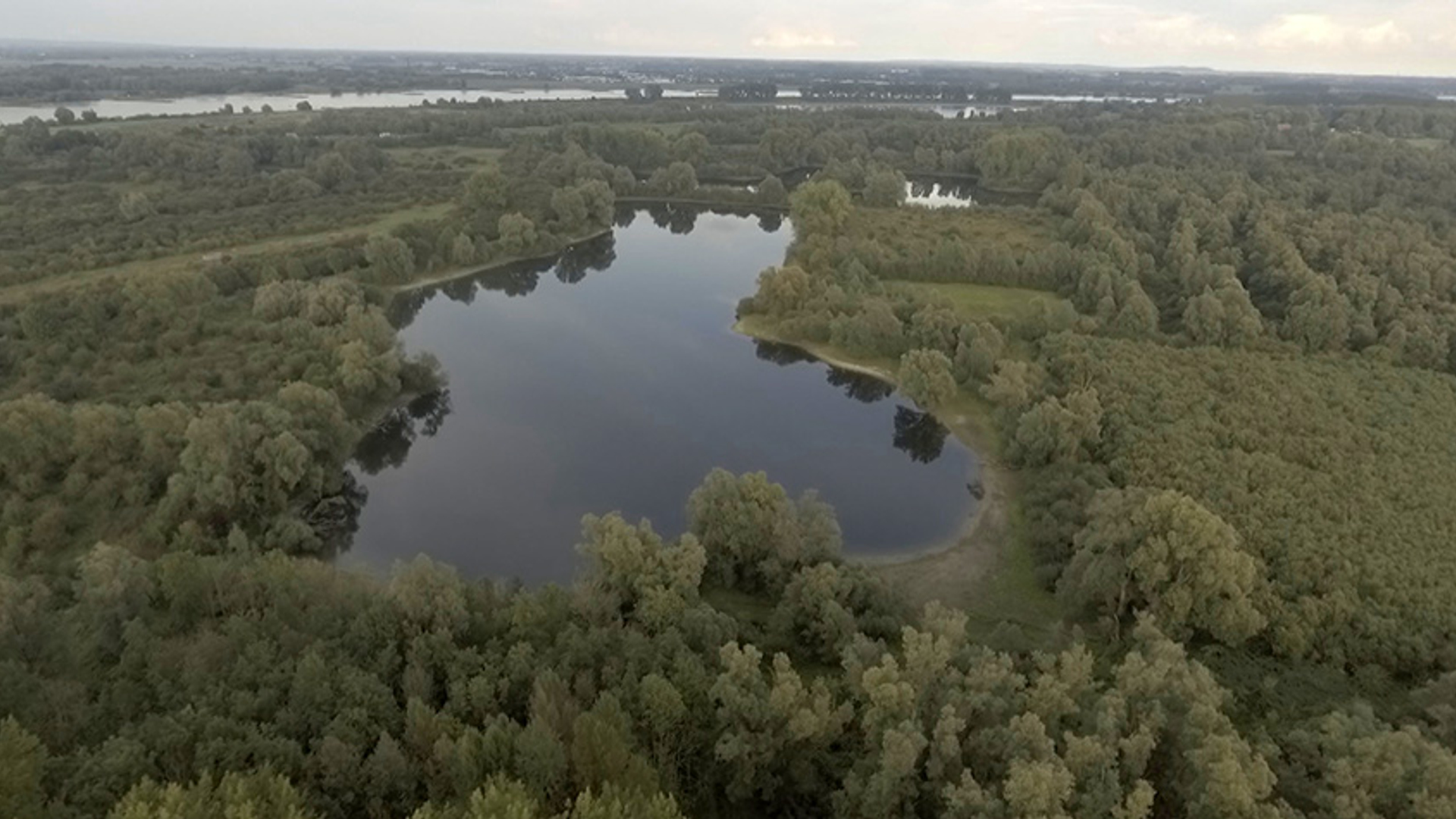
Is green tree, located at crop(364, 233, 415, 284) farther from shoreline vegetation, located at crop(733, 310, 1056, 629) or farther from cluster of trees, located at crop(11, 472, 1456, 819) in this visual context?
shoreline vegetation, located at crop(733, 310, 1056, 629)

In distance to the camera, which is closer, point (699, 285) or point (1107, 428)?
point (1107, 428)

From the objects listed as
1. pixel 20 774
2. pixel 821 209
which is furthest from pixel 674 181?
pixel 20 774

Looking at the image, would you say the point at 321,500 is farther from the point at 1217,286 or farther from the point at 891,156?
the point at 891,156

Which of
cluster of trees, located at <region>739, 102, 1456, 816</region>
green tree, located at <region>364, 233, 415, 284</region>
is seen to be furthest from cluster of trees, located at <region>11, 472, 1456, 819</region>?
green tree, located at <region>364, 233, 415, 284</region>

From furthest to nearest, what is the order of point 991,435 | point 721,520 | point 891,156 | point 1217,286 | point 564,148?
point 891,156 < point 564,148 < point 1217,286 < point 991,435 < point 721,520

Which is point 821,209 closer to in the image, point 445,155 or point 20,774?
point 445,155

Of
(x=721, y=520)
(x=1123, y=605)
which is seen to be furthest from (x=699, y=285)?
(x=1123, y=605)

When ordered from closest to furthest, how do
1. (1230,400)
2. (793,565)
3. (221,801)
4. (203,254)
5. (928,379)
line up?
(221,801) → (793,565) → (1230,400) → (928,379) → (203,254)
